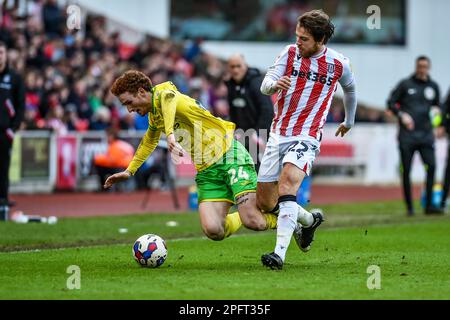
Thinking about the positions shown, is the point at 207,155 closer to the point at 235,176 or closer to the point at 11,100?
the point at 235,176

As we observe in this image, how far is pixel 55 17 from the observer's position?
25812mm

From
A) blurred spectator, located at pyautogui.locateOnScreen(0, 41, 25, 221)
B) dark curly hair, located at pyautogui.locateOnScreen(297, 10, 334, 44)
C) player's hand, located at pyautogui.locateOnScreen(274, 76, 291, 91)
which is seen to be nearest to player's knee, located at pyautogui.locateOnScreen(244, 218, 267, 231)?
player's hand, located at pyautogui.locateOnScreen(274, 76, 291, 91)

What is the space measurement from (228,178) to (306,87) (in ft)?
4.06

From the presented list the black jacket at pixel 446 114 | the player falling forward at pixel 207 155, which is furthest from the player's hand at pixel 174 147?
the black jacket at pixel 446 114

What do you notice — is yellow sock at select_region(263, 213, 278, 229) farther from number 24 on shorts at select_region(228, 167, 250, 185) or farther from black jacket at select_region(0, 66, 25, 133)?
black jacket at select_region(0, 66, 25, 133)

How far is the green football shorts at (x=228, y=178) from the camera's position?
1039 centimetres

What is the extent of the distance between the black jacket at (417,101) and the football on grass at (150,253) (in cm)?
871

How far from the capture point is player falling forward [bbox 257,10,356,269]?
9.70m

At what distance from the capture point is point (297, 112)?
997 cm

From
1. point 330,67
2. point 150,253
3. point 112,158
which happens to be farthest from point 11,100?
point 330,67

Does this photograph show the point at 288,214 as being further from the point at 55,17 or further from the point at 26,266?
the point at 55,17

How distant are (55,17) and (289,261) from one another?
54.6 ft

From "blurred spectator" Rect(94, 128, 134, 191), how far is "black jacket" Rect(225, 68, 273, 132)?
7.63 meters
